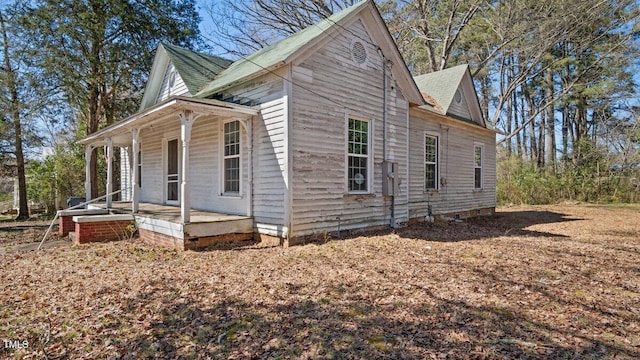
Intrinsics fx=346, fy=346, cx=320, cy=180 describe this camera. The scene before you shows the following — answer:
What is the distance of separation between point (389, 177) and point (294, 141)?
315 cm

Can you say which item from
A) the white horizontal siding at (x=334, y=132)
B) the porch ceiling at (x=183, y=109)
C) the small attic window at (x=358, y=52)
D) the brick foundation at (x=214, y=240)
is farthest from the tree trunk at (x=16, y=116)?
the small attic window at (x=358, y=52)

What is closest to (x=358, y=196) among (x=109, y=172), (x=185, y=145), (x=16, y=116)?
(x=185, y=145)

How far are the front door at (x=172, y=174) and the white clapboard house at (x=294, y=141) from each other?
0.03 meters

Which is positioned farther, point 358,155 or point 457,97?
point 457,97

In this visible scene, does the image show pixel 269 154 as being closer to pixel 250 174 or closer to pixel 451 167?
pixel 250 174

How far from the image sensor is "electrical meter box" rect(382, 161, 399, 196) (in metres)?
9.15

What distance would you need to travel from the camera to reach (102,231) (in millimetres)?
8477

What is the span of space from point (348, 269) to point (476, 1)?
2037 centimetres

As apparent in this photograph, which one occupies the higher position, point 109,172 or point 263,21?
point 263,21

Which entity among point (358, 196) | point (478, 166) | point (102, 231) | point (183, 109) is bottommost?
point (102, 231)

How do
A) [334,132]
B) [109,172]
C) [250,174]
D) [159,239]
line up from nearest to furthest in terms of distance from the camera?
[159,239] < [250,174] < [334,132] < [109,172]

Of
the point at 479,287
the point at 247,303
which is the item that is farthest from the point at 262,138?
the point at 479,287

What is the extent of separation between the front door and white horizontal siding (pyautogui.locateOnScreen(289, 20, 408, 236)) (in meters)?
5.28

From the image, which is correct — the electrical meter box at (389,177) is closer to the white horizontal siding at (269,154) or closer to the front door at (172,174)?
the white horizontal siding at (269,154)
